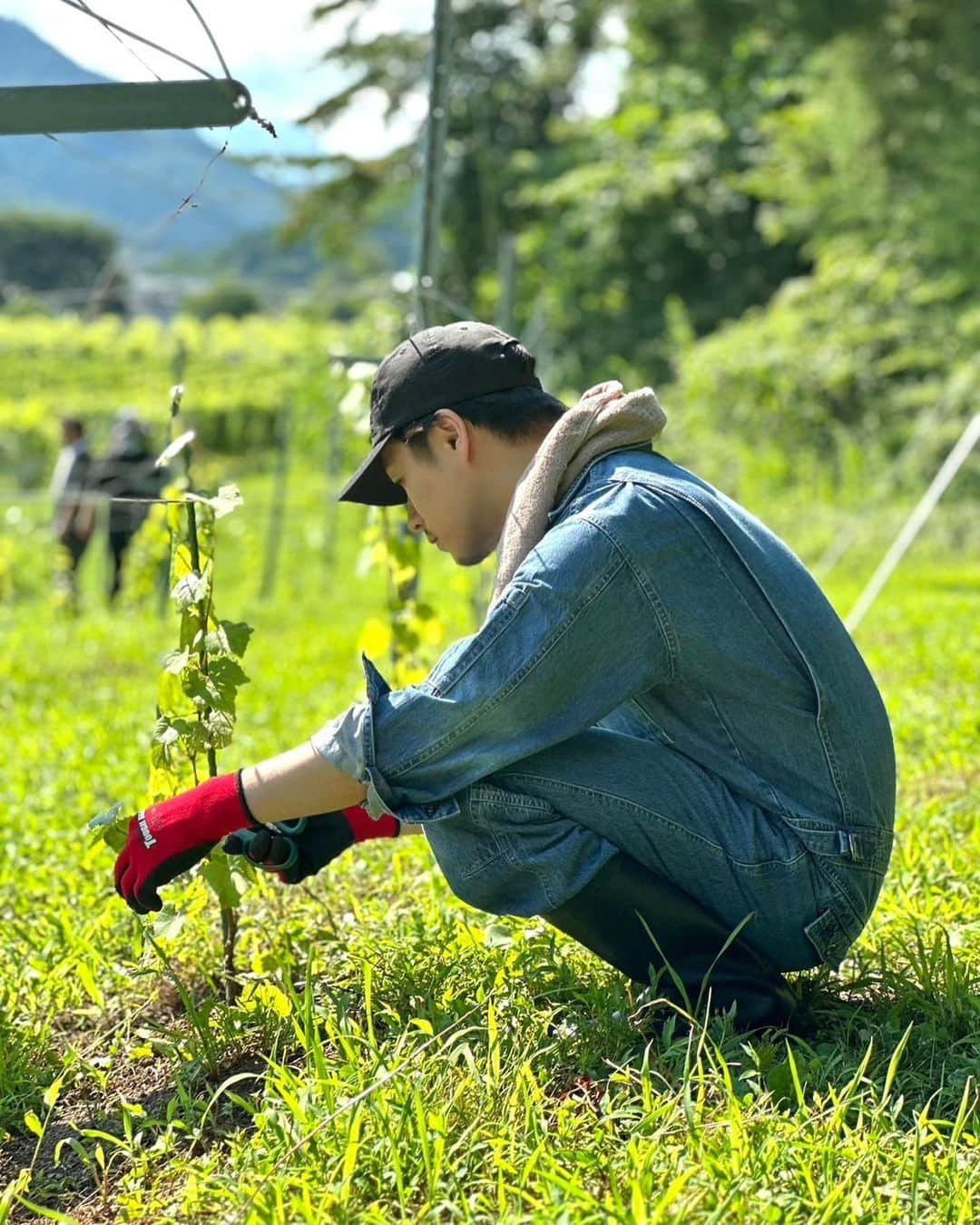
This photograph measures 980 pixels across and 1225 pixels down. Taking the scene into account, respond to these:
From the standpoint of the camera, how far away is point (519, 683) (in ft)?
6.81

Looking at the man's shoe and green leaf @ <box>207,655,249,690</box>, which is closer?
the man's shoe

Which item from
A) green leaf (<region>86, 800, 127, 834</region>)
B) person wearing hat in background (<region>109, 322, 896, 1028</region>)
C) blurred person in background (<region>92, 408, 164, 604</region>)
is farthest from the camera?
blurred person in background (<region>92, 408, 164, 604</region>)

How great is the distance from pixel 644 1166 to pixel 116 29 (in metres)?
1.60

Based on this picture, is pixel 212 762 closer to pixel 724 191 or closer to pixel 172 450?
pixel 172 450

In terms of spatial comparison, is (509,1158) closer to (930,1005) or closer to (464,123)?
(930,1005)

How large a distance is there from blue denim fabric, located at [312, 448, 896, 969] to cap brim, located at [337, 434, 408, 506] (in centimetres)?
32

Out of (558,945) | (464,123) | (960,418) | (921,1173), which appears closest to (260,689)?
(558,945)

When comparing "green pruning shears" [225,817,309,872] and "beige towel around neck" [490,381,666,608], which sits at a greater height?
"beige towel around neck" [490,381,666,608]

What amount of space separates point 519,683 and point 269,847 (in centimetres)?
57

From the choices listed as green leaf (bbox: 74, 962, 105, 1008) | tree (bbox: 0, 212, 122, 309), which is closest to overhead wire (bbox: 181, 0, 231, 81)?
green leaf (bbox: 74, 962, 105, 1008)

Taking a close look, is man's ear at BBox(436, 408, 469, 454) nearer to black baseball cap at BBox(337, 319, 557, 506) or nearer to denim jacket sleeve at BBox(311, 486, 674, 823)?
black baseball cap at BBox(337, 319, 557, 506)

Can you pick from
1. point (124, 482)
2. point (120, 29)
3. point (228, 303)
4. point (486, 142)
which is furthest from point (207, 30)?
point (228, 303)

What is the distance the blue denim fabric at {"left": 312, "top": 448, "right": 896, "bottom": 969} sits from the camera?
2.10 m

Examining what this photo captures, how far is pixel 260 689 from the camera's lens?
6.42 metres
